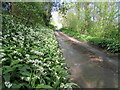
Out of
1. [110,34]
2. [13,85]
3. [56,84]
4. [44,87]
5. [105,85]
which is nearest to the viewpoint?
[13,85]

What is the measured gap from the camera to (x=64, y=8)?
9.77 m

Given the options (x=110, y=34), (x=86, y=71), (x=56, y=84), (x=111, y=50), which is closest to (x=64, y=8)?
(x=110, y=34)

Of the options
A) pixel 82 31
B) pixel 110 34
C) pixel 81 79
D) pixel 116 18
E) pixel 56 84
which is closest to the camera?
pixel 56 84

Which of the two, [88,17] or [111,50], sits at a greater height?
[88,17]

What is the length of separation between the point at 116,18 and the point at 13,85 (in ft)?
29.4

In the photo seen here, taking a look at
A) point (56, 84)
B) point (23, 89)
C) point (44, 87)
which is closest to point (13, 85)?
point (23, 89)

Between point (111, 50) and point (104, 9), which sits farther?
point (104, 9)

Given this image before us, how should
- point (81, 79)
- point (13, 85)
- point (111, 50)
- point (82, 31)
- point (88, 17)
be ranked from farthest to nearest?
point (82, 31)
point (88, 17)
point (111, 50)
point (81, 79)
point (13, 85)

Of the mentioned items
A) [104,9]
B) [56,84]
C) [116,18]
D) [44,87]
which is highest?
[104,9]

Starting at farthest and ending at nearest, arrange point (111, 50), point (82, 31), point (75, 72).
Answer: point (82, 31), point (111, 50), point (75, 72)

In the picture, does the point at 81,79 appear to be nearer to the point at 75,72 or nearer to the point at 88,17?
the point at 75,72

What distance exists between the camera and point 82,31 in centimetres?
1702

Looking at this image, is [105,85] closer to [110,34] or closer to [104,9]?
[110,34]

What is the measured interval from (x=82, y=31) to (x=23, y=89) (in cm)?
1651
